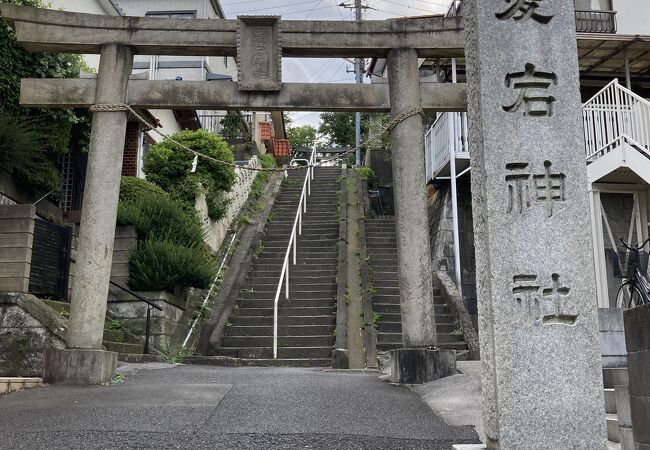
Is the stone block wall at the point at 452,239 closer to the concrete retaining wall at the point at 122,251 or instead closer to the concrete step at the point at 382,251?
the concrete step at the point at 382,251

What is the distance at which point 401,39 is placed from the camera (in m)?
8.79

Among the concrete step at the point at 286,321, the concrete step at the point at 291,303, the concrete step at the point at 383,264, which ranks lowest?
the concrete step at the point at 286,321

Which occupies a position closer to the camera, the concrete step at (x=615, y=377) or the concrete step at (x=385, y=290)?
the concrete step at (x=615, y=377)

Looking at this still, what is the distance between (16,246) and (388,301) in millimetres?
7065

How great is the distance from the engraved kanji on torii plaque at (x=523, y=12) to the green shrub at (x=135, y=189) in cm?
933

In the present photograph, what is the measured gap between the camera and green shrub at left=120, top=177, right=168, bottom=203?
12.8 m

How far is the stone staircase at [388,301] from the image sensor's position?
38.0 ft

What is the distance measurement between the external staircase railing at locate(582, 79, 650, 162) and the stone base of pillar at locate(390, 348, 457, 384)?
4452 millimetres

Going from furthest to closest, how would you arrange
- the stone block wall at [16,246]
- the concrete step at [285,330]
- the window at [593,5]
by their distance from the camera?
the window at [593,5] → the concrete step at [285,330] → the stone block wall at [16,246]

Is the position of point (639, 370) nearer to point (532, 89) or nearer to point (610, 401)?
point (610, 401)

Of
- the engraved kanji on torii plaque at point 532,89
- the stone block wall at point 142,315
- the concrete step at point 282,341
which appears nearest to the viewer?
the engraved kanji on torii plaque at point 532,89

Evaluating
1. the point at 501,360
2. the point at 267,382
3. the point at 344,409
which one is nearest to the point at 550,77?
the point at 501,360

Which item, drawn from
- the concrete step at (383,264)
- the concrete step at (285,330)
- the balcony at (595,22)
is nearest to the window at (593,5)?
the balcony at (595,22)

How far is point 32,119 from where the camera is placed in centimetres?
1061
